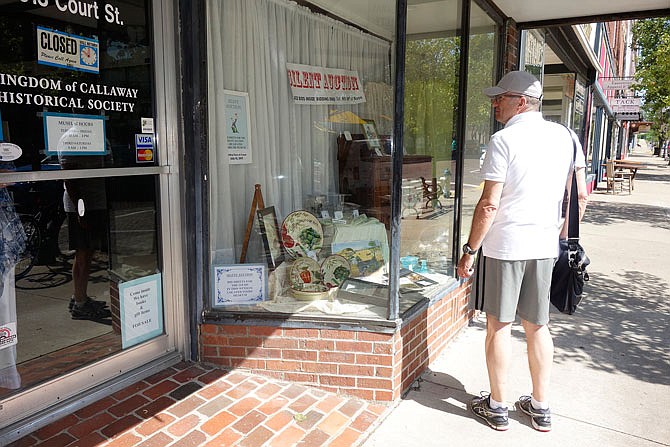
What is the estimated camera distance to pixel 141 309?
3.11 m

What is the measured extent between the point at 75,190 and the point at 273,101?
1684 mm

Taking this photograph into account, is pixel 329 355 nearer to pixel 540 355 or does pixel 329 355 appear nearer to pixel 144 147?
pixel 540 355

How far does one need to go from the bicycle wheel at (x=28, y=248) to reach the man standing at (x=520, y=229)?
2.21m

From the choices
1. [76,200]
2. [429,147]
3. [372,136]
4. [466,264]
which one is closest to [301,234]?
[372,136]

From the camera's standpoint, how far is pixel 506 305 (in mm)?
2795

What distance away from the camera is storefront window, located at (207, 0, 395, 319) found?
3387 millimetres

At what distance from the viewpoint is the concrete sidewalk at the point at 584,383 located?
2.80 m

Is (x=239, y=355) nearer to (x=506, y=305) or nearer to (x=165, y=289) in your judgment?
(x=165, y=289)

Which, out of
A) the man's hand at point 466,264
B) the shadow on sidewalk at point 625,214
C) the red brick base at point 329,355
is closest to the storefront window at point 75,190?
the red brick base at point 329,355

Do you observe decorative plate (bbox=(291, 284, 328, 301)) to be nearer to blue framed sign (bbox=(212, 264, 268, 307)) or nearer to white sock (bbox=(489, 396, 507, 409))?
blue framed sign (bbox=(212, 264, 268, 307))

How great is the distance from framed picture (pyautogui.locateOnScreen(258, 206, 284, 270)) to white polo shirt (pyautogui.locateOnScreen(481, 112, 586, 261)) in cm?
153

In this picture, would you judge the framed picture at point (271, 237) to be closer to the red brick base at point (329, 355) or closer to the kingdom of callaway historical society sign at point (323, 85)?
the red brick base at point (329, 355)

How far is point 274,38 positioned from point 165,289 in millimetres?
1999

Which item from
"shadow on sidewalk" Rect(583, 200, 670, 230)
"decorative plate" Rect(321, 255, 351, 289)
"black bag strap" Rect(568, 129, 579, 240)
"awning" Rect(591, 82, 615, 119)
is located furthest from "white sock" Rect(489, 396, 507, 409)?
"awning" Rect(591, 82, 615, 119)
